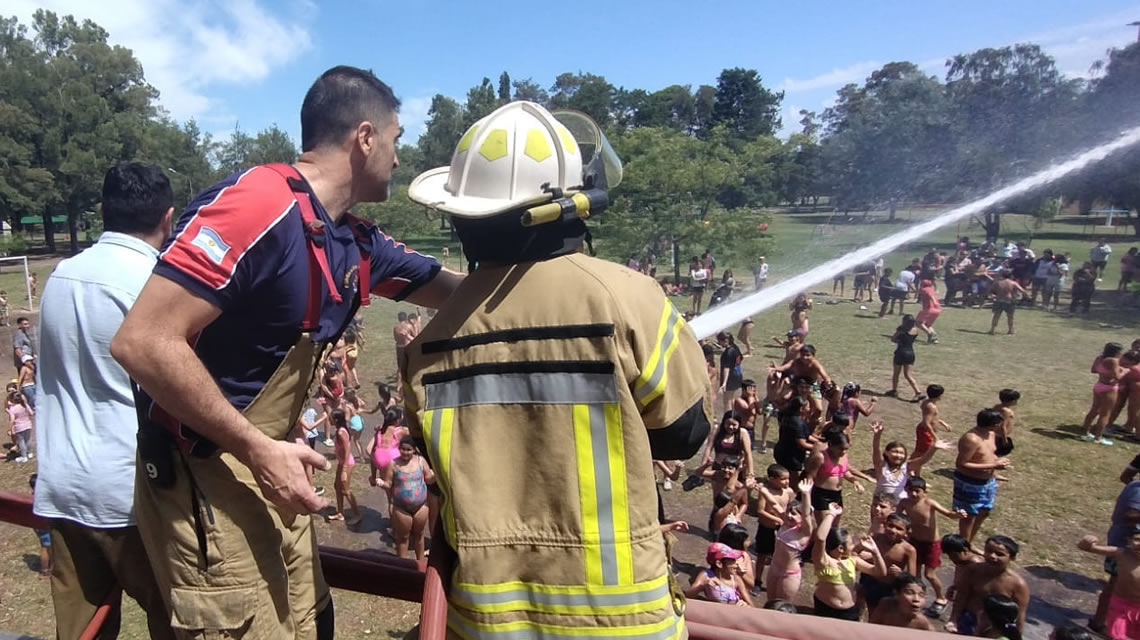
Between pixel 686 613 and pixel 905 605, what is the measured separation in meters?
4.61

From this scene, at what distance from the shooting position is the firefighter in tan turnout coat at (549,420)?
1343 millimetres

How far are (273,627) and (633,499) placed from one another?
969 millimetres

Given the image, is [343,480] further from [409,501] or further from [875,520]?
[875,520]

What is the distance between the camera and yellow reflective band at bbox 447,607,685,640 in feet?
4.43

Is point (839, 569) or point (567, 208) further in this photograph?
point (839, 569)

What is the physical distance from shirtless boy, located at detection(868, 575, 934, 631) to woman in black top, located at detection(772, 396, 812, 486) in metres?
2.66

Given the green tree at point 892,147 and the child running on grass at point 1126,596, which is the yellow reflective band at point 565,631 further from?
the green tree at point 892,147

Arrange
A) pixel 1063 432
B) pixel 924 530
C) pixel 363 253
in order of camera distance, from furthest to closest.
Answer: pixel 1063 432
pixel 924 530
pixel 363 253

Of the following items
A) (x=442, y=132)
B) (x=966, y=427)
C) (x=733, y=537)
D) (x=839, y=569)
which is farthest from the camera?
(x=442, y=132)

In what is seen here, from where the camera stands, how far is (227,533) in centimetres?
162

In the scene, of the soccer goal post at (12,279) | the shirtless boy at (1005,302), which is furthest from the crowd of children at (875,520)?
the soccer goal post at (12,279)

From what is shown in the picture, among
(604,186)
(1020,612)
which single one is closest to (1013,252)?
(1020,612)

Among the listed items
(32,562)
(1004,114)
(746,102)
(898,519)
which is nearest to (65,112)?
(32,562)

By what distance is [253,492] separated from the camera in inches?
64.8
